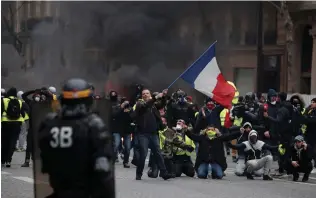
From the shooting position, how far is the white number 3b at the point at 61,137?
6293mm

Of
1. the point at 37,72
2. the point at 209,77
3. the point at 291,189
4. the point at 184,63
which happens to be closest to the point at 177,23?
the point at 184,63

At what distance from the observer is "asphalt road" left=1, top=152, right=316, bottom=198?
1246 centimetres

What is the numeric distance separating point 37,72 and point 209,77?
1853 cm

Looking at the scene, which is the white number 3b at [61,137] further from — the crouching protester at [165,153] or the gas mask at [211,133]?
the gas mask at [211,133]

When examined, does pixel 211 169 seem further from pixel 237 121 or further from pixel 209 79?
pixel 237 121

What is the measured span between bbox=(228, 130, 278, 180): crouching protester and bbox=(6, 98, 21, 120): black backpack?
13.0 feet

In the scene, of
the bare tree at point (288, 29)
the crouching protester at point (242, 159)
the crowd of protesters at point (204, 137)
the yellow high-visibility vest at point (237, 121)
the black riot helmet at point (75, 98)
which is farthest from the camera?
the bare tree at point (288, 29)

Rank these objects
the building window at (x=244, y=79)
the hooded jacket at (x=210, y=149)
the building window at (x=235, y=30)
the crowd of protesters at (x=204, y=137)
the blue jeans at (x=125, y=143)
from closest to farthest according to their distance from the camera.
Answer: the crowd of protesters at (x=204, y=137), the hooded jacket at (x=210, y=149), the blue jeans at (x=125, y=143), the building window at (x=235, y=30), the building window at (x=244, y=79)

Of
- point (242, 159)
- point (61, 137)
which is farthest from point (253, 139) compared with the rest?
point (61, 137)

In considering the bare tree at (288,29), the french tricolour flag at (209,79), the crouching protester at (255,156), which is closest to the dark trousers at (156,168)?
the crouching protester at (255,156)

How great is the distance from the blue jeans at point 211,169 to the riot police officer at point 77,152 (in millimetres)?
9189

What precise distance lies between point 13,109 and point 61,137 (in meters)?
10.5

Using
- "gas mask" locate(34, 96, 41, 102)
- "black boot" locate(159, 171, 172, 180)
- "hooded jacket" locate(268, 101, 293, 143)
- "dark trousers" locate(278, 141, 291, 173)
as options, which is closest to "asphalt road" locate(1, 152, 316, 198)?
"black boot" locate(159, 171, 172, 180)

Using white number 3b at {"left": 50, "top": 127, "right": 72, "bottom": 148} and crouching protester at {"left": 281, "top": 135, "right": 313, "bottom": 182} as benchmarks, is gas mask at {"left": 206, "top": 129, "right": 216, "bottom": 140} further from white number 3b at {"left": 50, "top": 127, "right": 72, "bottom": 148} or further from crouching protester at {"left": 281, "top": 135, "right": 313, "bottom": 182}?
white number 3b at {"left": 50, "top": 127, "right": 72, "bottom": 148}
